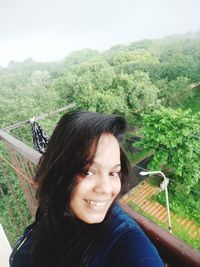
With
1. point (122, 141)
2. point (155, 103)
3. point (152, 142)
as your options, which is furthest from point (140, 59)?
point (122, 141)

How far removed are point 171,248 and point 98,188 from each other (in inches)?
12.8

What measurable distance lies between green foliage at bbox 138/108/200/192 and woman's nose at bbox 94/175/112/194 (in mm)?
11313

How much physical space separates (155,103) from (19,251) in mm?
18489

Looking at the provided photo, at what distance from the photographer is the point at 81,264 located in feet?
2.99

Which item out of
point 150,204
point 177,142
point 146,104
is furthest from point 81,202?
point 146,104

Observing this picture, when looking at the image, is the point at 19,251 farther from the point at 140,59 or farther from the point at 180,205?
the point at 140,59

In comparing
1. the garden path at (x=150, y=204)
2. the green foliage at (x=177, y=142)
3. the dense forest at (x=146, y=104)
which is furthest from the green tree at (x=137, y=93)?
the garden path at (x=150, y=204)

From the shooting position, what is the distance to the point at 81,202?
1014 mm

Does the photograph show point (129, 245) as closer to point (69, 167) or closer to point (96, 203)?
point (96, 203)

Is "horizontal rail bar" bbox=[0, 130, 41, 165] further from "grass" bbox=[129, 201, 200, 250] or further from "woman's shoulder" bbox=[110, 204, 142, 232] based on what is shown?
"grass" bbox=[129, 201, 200, 250]

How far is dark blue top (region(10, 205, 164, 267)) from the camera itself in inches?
31.1

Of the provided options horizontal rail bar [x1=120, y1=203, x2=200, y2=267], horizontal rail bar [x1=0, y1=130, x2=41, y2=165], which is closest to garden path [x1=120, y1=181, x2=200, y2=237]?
horizontal rail bar [x1=0, y1=130, x2=41, y2=165]

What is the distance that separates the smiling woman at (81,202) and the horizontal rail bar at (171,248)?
1.0 inches

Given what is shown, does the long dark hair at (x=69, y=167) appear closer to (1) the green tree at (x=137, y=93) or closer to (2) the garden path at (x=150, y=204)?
(2) the garden path at (x=150, y=204)
